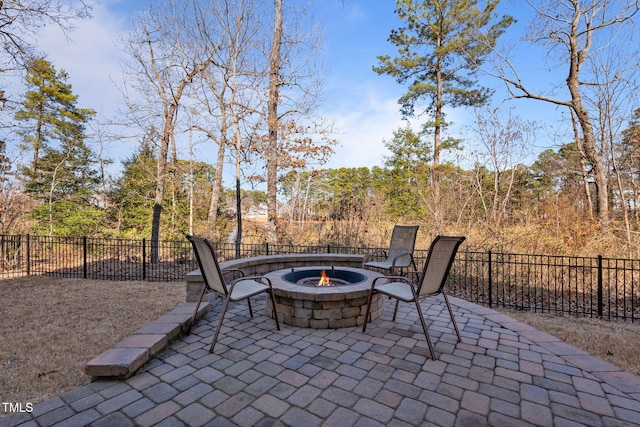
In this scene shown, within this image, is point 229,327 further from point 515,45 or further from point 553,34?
point 553,34

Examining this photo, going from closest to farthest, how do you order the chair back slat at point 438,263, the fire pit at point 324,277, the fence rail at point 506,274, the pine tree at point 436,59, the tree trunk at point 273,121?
the chair back slat at point 438,263, the fire pit at point 324,277, the fence rail at point 506,274, the tree trunk at point 273,121, the pine tree at point 436,59

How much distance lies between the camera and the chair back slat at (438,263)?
247 centimetres

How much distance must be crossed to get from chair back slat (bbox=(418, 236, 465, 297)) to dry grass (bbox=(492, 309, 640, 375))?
1526mm

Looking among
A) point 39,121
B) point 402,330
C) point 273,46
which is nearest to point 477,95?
point 273,46

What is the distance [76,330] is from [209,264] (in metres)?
1.80

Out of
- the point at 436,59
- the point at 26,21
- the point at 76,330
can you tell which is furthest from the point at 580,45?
the point at 26,21

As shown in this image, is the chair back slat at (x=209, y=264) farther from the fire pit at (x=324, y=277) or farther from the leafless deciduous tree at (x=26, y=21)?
the leafless deciduous tree at (x=26, y=21)

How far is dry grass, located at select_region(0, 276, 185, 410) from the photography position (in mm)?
2074

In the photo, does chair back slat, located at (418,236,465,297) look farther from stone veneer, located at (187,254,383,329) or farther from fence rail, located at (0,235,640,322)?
fence rail, located at (0,235,640,322)

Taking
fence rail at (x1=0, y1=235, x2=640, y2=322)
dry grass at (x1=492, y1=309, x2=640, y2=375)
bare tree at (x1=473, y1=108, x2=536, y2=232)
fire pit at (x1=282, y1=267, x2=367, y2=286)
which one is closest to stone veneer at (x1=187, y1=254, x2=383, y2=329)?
fire pit at (x1=282, y1=267, x2=367, y2=286)

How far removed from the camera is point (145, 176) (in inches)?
430

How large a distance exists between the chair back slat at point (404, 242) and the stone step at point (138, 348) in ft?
9.94

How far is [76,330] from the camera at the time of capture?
308cm

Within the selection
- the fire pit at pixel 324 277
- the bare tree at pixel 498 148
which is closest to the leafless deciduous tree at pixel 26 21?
the fire pit at pixel 324 277
